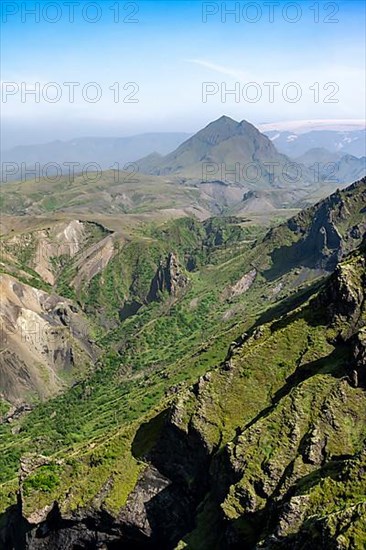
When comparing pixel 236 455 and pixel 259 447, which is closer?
pixel 236 455

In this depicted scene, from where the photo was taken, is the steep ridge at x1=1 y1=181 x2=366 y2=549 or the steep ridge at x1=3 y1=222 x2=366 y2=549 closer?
the steep ridge at x1=3 y1=222 x2=366 y2=549

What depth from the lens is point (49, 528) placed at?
191ft

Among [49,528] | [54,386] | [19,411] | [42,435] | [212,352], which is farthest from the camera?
[54,386]

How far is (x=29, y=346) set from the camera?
176m

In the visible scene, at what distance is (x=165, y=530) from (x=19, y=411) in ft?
362

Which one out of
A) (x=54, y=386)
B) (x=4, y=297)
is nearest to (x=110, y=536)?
(x=54, y=386)

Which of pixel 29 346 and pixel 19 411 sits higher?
pixel 29 346

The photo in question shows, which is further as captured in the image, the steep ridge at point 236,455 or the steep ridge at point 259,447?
the steep ridge at point 236,455

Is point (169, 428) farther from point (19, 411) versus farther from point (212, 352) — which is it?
point (19, 411)

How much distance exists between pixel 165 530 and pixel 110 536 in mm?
5667

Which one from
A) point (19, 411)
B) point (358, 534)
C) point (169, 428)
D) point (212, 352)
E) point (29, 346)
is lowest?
point (19, 411)

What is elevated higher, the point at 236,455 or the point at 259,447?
the point at 259,447

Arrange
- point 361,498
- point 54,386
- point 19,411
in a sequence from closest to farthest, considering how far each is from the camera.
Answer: point 361,498 → point 19,411 → point 54,386

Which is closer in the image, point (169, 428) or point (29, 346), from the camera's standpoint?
point (169, 428)
